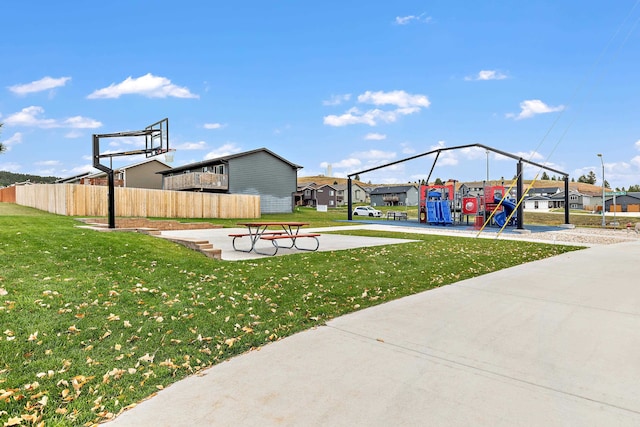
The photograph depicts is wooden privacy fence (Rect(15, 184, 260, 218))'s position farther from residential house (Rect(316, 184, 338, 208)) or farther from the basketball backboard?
residential house (Rect(316, 184, 338, 208))

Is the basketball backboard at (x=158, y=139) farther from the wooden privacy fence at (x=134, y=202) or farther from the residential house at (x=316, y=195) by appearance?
the residential house at (x=316, y=195)

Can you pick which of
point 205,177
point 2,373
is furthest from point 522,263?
point 205,177

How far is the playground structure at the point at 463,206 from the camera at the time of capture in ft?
89.7

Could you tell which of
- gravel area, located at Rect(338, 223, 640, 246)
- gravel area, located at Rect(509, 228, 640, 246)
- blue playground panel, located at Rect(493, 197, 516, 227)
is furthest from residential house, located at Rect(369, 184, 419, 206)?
gravel area, located at Rect(509, 228, 640, 246)

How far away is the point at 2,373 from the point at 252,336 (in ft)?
7.17

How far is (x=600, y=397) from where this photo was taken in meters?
3.14

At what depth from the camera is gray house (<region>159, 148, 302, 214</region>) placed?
127ft

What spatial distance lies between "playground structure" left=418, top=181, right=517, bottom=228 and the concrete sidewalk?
22.6m

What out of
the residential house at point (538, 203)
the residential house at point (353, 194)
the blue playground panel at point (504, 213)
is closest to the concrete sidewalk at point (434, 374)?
the blue playground panel at point (504, 213)

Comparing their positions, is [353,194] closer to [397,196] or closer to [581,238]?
[397,196]

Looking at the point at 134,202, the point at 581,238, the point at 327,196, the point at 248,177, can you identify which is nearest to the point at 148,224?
the point at 134,202

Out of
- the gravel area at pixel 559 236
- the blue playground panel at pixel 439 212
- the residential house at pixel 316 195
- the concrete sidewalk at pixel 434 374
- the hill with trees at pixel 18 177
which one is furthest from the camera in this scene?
the hill with trees at pixel 18 177

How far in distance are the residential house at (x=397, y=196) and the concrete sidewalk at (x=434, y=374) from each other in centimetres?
8338

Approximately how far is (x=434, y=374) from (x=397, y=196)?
8711 cm
